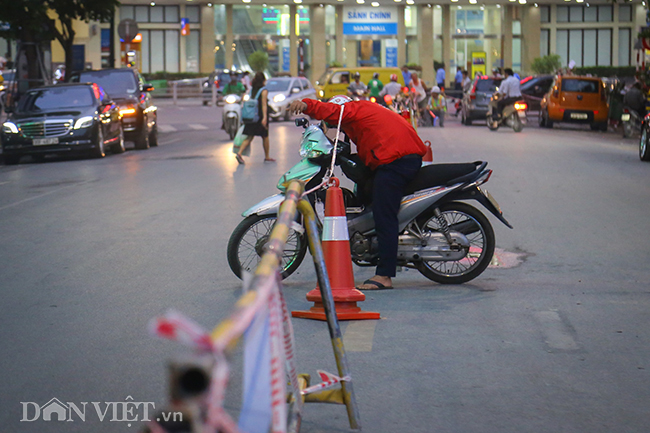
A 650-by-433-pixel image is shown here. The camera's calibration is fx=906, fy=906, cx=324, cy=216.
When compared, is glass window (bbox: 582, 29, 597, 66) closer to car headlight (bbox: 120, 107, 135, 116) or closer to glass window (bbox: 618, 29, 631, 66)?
glass window (bbox: 618, 29, 631, 66)

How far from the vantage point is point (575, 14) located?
68.3 metres

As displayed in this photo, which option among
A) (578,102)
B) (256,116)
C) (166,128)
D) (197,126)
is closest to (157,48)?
(197,126)

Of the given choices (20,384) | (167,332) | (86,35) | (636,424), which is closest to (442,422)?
(636,424)

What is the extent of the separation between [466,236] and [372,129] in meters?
1.17

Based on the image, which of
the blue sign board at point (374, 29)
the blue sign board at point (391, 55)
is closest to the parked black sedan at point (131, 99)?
the blue sign board at point (374, 29)

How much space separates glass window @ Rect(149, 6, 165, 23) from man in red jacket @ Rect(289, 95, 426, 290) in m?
61.1


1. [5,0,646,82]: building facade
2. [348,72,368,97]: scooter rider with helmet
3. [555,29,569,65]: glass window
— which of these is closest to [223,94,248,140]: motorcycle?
[348,72,368,97]: scooter rider with helmet

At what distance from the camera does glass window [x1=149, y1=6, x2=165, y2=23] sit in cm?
6538

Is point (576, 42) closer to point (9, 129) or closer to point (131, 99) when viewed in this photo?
point (131, 99)

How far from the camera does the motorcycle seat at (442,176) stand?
712cm

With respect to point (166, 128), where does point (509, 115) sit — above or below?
above

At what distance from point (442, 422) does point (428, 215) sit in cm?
320

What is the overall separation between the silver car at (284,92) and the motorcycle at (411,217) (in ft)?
83.8

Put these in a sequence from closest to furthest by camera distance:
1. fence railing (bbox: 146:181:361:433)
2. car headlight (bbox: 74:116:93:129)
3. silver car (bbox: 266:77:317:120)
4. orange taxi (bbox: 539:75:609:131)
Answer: fence railing (bbox: 146:181:361:433), car headlight (bbox: 74:116:93:129), orange taxi (bbox: 539:75:609:131), silver car (bbox: 266:77:317:120)
